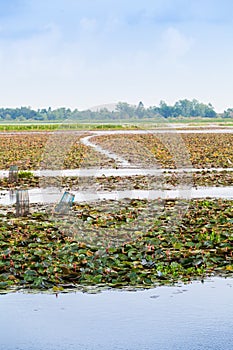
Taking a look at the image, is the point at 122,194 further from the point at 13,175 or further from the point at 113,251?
the point at 113,251

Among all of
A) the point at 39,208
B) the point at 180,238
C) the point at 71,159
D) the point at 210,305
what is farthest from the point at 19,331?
the point at 71,159

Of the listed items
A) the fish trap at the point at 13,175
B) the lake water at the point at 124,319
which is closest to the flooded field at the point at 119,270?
the lake water at the point at 124,319

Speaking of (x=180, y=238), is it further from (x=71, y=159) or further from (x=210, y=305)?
(x=71, y=159)

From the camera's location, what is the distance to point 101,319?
6281 mm

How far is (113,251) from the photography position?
8.30 meters

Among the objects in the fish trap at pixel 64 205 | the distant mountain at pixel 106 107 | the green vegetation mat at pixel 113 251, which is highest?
the distant mountain at pixel 106 107

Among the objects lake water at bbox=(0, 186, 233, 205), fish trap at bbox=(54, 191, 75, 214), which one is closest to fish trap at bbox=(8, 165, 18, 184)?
lake water at bbox=(0, 186, 233, 205)

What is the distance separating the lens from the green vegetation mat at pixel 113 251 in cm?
726

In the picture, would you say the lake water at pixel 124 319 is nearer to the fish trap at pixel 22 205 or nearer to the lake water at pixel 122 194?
the fish trap at pixel 22 205

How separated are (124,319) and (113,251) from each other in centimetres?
206

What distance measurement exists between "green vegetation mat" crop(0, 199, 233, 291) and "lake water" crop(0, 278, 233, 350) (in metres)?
0.29

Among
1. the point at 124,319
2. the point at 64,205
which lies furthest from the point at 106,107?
the point at 124,319

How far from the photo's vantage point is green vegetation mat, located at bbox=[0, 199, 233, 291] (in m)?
7.26

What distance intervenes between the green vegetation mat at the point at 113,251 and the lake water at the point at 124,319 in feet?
0.94
